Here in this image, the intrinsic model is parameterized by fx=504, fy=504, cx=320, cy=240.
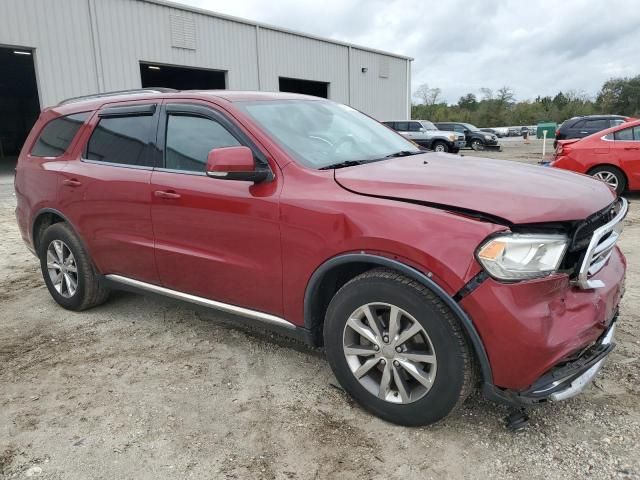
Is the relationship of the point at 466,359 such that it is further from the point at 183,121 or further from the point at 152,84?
the point at 152,84

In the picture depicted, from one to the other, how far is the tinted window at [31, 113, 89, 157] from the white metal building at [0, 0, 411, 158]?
10620 millimetres

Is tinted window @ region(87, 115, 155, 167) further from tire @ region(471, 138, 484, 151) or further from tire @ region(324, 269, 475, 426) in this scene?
tire @ region(471, 138, 484, 151)

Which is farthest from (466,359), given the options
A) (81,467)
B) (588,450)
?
(81,467)

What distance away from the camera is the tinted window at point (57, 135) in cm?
420

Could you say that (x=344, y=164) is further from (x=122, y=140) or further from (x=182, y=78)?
(x=182, y=78)

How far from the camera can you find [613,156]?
8.84 m

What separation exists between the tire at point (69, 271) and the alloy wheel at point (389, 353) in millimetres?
2497

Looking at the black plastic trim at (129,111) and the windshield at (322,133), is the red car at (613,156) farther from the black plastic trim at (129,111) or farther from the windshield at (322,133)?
the black plastic trim at (129,111)

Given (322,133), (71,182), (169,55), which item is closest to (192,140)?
(322,133)

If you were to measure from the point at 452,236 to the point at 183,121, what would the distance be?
207 cm

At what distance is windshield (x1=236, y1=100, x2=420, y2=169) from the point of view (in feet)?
10.00

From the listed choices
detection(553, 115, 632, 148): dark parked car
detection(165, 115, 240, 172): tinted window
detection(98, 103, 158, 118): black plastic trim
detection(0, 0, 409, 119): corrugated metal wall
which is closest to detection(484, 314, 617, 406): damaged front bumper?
detection(165, 115, 240, 172): tinted window

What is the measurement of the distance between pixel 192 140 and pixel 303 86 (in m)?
22.1

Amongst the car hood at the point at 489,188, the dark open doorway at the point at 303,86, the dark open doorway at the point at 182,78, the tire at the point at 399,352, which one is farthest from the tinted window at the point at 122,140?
the dark open doorway at the point at 303,86
